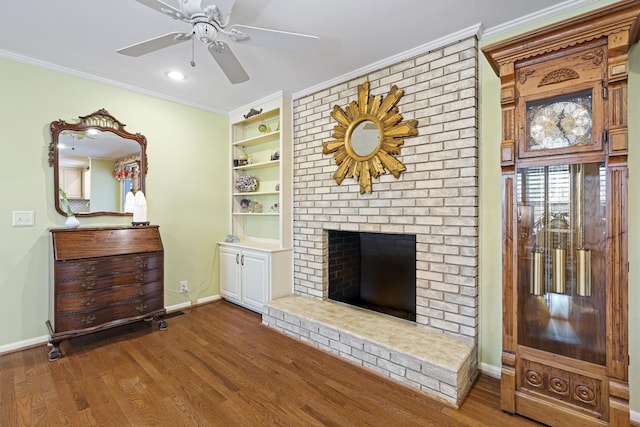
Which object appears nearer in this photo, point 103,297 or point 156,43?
point 156,43

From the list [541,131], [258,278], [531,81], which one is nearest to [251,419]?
[258,278]

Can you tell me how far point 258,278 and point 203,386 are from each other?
4.71 ft

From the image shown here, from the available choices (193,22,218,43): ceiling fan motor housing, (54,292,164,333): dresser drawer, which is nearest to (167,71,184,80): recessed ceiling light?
(193,22,218,43): ceiling fan motor housing

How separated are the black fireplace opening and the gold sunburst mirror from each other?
613mm

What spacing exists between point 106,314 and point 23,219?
3.62 ft

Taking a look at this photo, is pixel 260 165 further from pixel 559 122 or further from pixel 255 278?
pixel 559 122

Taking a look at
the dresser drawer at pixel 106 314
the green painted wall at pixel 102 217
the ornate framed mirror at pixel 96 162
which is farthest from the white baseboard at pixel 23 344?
the ornate framed mirror at pixel 96 162

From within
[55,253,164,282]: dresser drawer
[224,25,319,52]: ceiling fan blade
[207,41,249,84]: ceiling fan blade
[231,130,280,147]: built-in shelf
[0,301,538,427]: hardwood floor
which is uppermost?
[224,25,319,52]: ceiling fan blade

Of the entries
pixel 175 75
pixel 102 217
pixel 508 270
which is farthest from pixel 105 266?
pixel 508 270

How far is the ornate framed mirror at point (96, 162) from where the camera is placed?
285cm

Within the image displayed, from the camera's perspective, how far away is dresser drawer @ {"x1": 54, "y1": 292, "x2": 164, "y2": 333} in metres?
2.53

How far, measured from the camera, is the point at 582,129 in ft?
5.57

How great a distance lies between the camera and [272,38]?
1.79 m

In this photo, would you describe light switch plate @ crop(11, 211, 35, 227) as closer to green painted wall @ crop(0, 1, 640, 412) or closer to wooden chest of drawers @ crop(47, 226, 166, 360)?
green painted wall @ crop(0, 1, 640, 412)
